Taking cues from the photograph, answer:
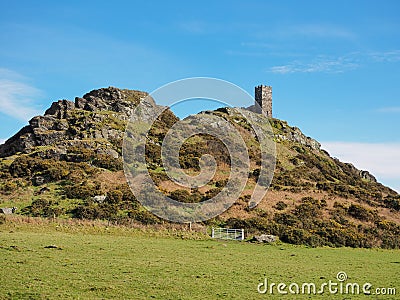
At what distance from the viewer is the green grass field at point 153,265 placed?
16.1 meters

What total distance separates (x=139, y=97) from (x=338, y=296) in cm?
6686

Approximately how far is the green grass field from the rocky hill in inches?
279

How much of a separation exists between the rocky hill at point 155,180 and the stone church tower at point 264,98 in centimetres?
1092

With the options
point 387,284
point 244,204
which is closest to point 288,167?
point 244,204

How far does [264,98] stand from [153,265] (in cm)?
7441

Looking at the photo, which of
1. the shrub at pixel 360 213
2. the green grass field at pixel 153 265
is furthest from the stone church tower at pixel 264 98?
the green grass field at pixel 153 265

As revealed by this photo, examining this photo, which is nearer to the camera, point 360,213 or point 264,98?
point 360,213

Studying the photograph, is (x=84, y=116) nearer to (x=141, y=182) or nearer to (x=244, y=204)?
(x=141, y=182)

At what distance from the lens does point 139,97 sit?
80.1 meters
